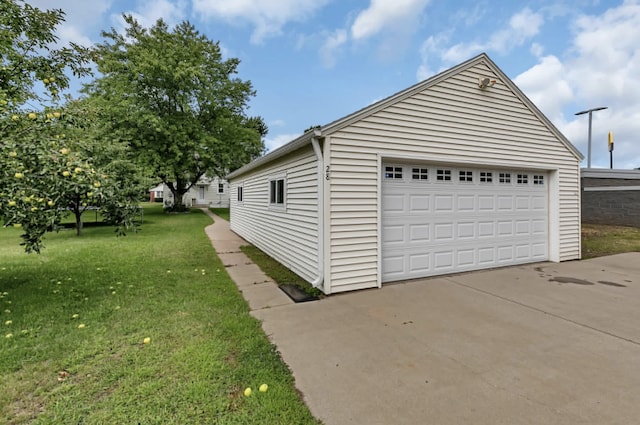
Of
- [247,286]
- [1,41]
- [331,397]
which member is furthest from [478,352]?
[1,41]

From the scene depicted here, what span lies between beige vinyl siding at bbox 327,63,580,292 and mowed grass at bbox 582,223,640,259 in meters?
2.02

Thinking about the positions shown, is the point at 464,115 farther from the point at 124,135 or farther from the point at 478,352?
the point at 124,135

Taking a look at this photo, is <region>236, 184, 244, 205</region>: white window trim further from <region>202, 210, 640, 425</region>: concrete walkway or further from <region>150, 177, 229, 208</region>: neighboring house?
<region>150, 177, 229, 208</region>: neighboring house

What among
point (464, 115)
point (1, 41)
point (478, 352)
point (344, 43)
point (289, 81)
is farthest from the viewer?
point (289, 81)

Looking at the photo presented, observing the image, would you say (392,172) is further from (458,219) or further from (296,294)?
(296,294)

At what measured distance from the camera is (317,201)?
17.4 feet

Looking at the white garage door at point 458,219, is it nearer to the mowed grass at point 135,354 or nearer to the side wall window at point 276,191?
the side wall window at point 276,191

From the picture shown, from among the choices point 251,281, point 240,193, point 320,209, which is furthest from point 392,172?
point 240,193

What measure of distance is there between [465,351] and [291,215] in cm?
433

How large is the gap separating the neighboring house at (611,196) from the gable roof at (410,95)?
26.7ft

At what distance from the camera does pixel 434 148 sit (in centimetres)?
593

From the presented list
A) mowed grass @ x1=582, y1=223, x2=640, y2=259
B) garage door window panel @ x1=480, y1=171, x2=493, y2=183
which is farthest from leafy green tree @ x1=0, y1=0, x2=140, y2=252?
mowed grass @ x1=582, y1=223, x2=640, y2=259

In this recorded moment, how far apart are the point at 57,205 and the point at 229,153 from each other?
63.7 ft

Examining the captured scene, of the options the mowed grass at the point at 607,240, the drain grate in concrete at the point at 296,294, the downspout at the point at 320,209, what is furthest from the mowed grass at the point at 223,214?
the mowed grass at the point at 607,240
